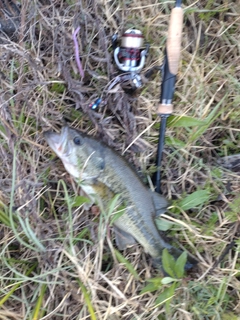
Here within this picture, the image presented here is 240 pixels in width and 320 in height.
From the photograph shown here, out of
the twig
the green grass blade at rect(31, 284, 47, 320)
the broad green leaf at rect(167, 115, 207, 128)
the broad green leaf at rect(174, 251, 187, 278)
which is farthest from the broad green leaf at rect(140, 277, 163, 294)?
the twig

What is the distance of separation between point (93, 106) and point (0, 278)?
121 cm

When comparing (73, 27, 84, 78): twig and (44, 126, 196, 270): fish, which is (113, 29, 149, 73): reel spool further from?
(44, 126, 196, 270): fish

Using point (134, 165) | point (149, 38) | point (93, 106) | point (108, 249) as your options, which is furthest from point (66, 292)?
point (149, 38)

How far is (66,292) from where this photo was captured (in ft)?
8.36

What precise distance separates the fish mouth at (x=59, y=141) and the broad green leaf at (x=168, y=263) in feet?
2.73

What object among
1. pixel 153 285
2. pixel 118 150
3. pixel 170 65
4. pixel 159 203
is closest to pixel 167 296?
pixel 153 285

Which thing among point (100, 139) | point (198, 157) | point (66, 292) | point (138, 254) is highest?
point (100, 139)

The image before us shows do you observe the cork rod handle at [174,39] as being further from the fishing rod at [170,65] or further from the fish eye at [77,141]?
the fish eye at [77,141]

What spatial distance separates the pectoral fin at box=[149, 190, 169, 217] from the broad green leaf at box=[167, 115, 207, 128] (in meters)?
0.48

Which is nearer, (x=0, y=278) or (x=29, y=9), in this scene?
(x=0, y=278)

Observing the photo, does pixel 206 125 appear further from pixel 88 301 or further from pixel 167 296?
pixel 88 301

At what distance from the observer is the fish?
2.39 meters

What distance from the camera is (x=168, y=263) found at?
8.00 feet

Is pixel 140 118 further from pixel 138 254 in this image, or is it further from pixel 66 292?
pixel 66 292
